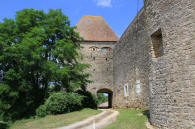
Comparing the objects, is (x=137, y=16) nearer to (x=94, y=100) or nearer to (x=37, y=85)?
(x=94, y=100)

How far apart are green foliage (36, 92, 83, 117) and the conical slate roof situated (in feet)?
36.7

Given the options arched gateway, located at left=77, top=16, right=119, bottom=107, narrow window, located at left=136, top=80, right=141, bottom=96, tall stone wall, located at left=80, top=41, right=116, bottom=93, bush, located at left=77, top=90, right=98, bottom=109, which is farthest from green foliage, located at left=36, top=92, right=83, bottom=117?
tall stone wall, located at left=80, top=41, right=116, bottom=93

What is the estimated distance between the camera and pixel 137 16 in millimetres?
12234

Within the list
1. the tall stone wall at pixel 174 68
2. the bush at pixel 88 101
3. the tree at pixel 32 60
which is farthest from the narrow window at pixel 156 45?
the bush at pixel 88 101

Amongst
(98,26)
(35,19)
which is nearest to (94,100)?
(35,19)

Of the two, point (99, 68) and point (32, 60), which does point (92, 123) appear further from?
point (99, 68)

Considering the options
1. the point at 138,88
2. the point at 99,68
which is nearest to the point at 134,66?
the point at 138,88

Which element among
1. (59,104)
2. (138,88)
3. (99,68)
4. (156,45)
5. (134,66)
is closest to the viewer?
(156,45)

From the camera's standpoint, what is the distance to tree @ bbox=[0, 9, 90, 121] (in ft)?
Answer: 37.0

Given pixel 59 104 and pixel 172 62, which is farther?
pixel 59 104

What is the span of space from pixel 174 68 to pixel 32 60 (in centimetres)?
910

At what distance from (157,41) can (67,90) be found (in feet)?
28.0

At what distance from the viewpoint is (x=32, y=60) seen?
1127 centimetres

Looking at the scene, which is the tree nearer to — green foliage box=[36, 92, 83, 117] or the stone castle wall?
green foliage box=[36, 92, 83, 117]
